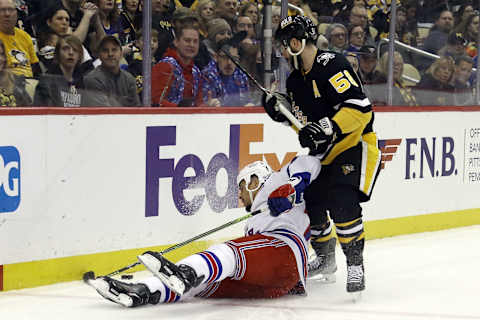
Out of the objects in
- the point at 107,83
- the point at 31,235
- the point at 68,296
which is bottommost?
the point at 68,296

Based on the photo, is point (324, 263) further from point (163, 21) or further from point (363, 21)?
point (363, 21)

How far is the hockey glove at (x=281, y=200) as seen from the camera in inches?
152

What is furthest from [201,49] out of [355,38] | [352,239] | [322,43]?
[352,239]

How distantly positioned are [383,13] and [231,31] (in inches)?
55.8

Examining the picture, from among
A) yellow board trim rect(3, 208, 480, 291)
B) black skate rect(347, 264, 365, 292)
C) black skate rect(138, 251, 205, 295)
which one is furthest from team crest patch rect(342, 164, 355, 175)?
yellow board trim rect(3, 208, 480, 291)

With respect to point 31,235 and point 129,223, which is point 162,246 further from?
point 31,235

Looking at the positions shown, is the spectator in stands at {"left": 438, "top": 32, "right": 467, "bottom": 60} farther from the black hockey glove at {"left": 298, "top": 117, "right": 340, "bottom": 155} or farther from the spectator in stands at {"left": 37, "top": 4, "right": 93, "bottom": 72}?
the spectator in stands at {"left": 37, "top": 4, "right": 93, "bottom": 72}

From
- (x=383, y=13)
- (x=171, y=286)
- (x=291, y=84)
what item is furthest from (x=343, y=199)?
(x=383, y=13)

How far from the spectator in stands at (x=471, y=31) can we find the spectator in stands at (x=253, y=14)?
214cm

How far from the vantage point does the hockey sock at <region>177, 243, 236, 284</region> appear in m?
3.68

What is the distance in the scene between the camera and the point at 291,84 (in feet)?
14.3

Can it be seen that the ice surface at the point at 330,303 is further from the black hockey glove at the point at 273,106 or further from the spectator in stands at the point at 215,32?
the spectator in stands at the point at 215,32

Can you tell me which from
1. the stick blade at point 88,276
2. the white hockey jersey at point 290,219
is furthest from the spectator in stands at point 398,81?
the stick blade at point 88,276

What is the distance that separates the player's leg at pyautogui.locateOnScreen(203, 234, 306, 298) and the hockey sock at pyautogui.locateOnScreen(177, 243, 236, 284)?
0.17 feet
